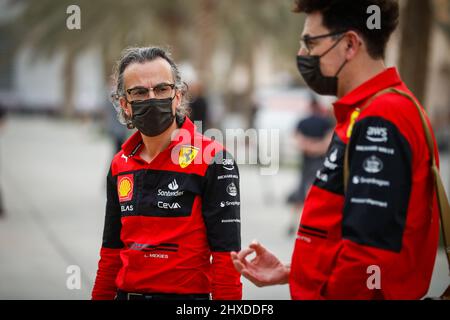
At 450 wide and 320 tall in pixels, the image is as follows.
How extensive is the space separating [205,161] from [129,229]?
0.42 meters

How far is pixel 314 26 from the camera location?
2.31 metres

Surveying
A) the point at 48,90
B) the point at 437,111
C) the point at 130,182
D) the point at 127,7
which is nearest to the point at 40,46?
the point at 127,7

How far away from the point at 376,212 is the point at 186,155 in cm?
102

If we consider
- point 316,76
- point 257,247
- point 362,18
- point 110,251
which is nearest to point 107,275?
point 110,251

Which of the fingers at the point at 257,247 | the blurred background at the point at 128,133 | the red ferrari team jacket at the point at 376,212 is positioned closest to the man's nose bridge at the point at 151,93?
the blurred background at the point at 128,133

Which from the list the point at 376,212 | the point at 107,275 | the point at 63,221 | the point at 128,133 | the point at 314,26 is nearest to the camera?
the point at 376,212

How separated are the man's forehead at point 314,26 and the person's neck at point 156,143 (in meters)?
0.81

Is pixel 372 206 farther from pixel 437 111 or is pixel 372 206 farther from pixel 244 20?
pixel 437 111

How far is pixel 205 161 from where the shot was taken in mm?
2719

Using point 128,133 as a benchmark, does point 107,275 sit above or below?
below

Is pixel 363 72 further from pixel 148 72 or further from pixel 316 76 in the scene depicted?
pixel 148 72

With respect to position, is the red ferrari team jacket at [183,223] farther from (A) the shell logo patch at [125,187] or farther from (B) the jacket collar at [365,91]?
(B) the jacket collar at [365,91]

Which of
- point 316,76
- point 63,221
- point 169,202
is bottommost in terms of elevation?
point 63,221

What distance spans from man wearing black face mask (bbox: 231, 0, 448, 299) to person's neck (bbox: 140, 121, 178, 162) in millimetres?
724
